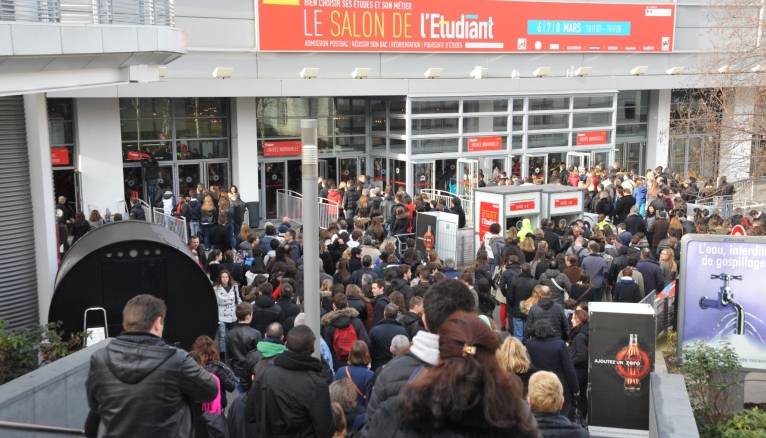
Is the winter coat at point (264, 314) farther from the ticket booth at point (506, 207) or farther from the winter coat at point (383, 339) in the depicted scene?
the ticket booth at point (506, 207)

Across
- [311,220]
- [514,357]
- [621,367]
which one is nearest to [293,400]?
[311,220]

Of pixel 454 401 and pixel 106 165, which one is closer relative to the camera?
pixel 454 401

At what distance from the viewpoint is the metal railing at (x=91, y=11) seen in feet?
31.7

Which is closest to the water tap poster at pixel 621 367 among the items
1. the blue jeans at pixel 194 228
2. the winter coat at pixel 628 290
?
the winter coat at pixel 628 290

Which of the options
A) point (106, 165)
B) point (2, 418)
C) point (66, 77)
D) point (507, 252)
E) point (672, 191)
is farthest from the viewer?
point (672, 191)

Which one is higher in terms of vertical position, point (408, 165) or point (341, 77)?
point (341, 77)

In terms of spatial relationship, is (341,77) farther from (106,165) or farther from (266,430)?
(266,430)

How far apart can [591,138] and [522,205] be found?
530 inches

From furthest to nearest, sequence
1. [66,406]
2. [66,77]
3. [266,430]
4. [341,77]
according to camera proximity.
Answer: [341,77] < [66,77] < [66,406] < [266,430]

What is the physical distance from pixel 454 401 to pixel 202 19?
73.1ft

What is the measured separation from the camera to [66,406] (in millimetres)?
7031

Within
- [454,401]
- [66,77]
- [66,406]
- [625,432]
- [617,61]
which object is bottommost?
[625,432]

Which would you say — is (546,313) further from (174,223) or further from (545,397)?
(174,223)

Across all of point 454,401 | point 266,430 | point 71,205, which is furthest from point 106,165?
point 454,401
